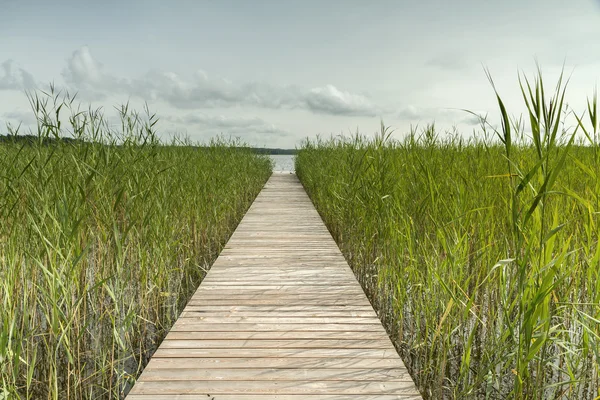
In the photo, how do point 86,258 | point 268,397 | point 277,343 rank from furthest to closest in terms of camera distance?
point 86,258 → point 277,343 → point 268,397

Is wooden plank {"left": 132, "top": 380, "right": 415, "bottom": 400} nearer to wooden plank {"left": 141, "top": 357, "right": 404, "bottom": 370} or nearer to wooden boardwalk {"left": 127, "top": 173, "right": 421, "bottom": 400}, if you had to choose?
wooden boardwalk {"left": 127, "top": 173, "right": 421, "bottom": 400}

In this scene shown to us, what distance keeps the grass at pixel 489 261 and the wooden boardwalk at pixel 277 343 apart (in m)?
0.27

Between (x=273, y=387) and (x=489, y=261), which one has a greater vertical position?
(x=489, y=261)

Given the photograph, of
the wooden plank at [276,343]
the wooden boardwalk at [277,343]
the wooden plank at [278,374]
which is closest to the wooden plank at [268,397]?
the wooden boardwalk at [277,343]

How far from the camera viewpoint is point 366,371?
6.44 ft

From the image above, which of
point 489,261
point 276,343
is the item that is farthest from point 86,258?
point 489,261

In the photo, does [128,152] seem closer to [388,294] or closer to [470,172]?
[388,294]

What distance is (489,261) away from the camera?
2359 millimetres

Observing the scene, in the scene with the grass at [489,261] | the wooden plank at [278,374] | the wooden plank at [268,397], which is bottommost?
the wooden plank at [268,397]

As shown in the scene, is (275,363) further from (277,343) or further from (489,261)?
(489,261)

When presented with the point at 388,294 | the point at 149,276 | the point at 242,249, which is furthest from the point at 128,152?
the point at 388,294

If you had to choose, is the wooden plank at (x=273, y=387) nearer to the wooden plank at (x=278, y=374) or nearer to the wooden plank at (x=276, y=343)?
the wooden plank at (x=278, y=374)

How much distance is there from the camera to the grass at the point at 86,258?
196 cm

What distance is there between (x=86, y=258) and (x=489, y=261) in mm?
2525
